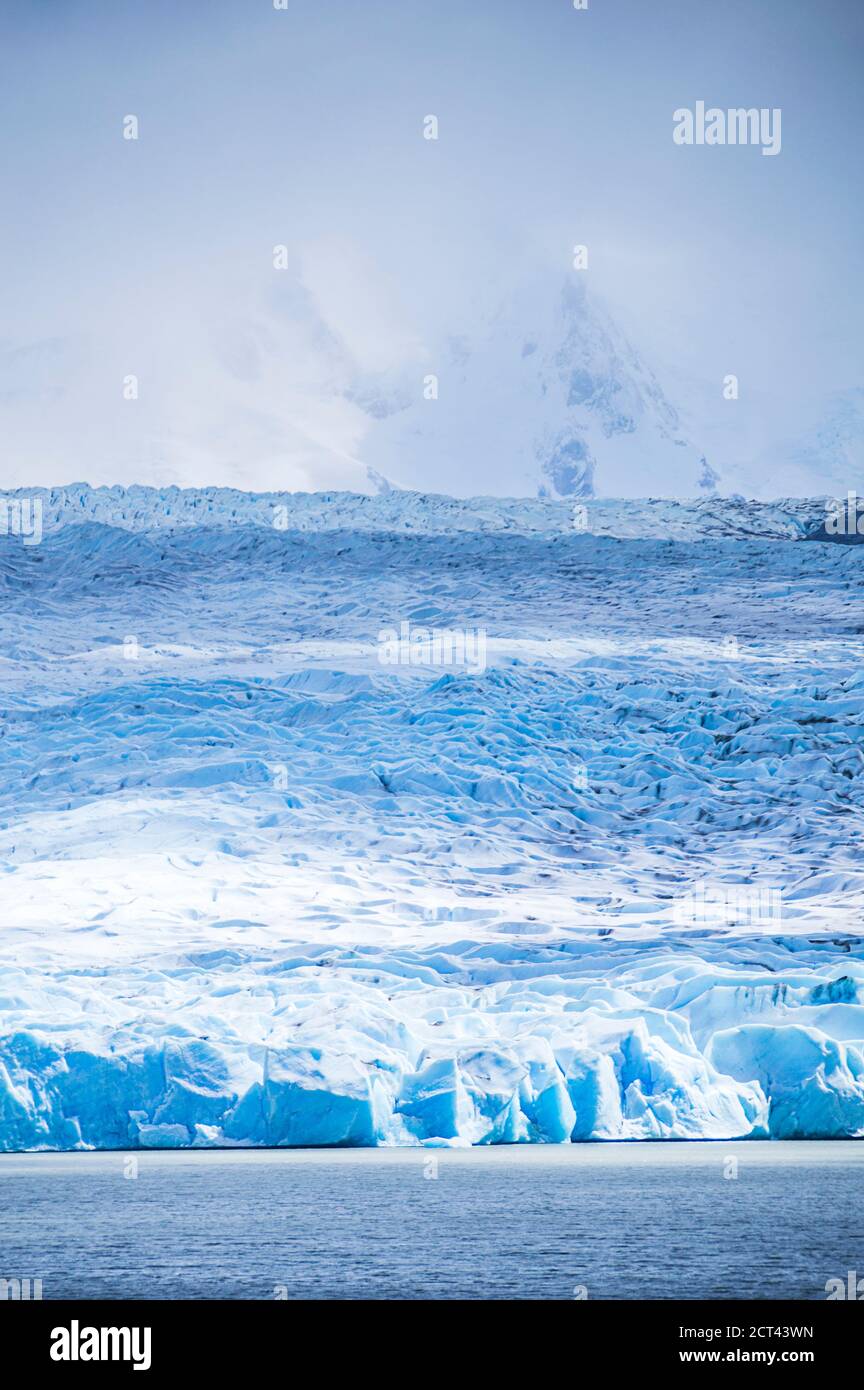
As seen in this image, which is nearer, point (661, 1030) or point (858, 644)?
point (661, 1030)

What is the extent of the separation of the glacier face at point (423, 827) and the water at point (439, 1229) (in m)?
0.67

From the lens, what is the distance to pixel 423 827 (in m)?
19.8

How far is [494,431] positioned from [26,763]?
2479 inches

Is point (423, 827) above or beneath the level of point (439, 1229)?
above

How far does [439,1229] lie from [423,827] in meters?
8.09

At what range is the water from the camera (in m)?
9.88

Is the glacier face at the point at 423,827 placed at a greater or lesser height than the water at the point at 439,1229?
greater

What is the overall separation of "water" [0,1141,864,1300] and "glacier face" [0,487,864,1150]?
67cm

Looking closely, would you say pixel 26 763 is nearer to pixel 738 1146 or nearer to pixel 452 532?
pixel 738 1146

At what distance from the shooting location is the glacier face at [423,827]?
1342 centimetres

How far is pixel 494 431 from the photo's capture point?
8269cm

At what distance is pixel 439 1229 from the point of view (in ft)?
39.7

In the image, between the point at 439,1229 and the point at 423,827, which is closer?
the point at 439,1229
